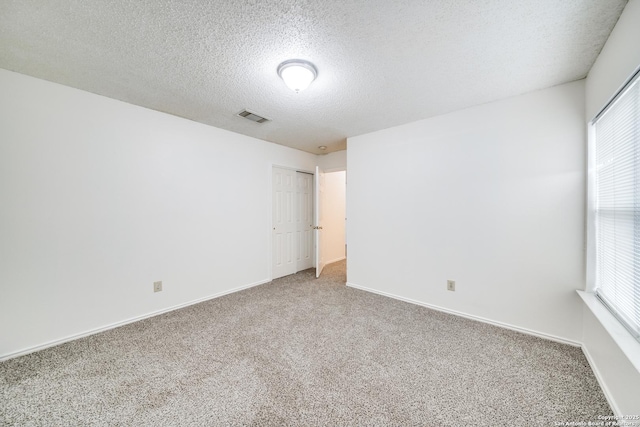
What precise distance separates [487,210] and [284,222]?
3026 millimetres

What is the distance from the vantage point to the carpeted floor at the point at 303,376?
1.34 m

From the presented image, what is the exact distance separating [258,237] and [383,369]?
8.56 feet

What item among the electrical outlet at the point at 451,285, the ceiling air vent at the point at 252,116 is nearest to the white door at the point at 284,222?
the ceiling air vent at the point at 252,116

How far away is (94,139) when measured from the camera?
7.36 ft

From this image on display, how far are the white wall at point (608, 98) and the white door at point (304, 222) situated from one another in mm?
3716

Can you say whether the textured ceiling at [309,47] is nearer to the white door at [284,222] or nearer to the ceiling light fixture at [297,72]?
the ceiling light fixture at [297,72]

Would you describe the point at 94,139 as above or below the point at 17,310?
above

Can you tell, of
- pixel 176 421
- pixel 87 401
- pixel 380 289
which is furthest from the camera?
pixel 380 289

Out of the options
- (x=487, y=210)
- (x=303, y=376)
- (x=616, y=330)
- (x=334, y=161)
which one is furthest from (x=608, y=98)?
(x=334, y=161)

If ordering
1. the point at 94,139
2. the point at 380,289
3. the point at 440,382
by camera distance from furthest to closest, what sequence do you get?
the point at 380,289 < the point at 94,139 < the point at 440,382

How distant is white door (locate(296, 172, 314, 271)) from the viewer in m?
4.48

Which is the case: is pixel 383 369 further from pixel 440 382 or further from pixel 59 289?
pixel 59 289

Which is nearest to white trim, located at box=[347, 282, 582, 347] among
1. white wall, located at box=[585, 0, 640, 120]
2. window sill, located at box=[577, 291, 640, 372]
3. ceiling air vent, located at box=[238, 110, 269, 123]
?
window sill, located at box=[577, 291, 640, 372]

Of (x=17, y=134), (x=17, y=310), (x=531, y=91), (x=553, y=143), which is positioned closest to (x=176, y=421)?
(x=17, y=310)
